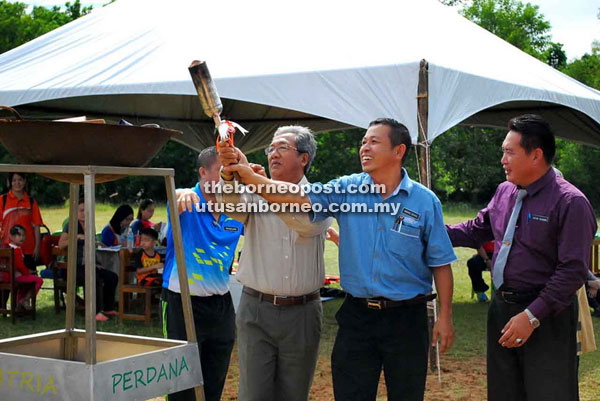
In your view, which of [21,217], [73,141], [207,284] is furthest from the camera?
[21,217]

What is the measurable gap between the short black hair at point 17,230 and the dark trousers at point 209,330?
4668 mm

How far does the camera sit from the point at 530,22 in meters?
46.2

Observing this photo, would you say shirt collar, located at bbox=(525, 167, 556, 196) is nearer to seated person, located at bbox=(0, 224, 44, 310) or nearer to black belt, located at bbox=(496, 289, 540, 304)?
black belt, located at bbox=(496, 289, 540, 304)

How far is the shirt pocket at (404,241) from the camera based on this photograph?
3287 millimetres

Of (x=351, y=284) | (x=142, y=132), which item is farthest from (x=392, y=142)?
(x=142, y=132)

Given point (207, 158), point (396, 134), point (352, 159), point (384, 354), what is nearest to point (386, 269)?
point (384, 354)

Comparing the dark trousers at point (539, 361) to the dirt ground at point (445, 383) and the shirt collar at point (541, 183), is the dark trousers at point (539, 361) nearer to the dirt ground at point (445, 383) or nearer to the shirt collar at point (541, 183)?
the shirt collar at point (541, 183)

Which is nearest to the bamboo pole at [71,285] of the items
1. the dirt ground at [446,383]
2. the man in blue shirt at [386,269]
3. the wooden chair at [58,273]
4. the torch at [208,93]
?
the torch at [208,93]

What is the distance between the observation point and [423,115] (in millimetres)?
5660

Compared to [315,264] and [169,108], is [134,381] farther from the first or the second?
[169,108]

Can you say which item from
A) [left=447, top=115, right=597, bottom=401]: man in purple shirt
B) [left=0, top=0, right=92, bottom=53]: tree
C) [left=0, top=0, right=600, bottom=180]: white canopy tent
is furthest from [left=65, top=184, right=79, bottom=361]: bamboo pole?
[left=0, top=0, right=92, bottom=53]: tree

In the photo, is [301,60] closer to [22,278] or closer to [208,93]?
[208,93]

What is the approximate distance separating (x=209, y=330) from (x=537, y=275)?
1.75m

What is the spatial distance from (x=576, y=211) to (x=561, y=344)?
64cm
